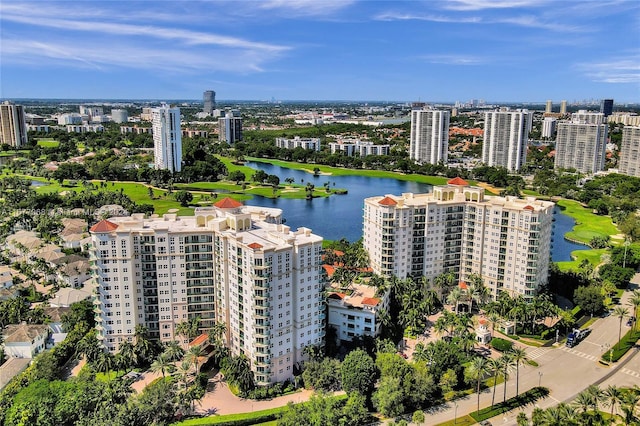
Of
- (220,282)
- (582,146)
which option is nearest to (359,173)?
(582,146)

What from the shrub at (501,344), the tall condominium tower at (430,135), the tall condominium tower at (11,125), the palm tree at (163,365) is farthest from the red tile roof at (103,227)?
the tall condominium tower at (11,125)

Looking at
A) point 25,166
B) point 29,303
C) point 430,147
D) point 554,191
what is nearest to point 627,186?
point 554,191

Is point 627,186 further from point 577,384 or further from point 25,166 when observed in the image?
point 25,166

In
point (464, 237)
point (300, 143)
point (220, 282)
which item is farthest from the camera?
point (300, 143)

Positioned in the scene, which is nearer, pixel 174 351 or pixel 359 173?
pixel 174 351

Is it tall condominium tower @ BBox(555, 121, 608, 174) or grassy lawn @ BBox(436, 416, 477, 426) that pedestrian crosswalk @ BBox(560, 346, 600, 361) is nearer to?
grassy lawn @ BBox(436, 416, 477, 426)

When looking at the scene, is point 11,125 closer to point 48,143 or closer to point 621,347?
point 48,143
